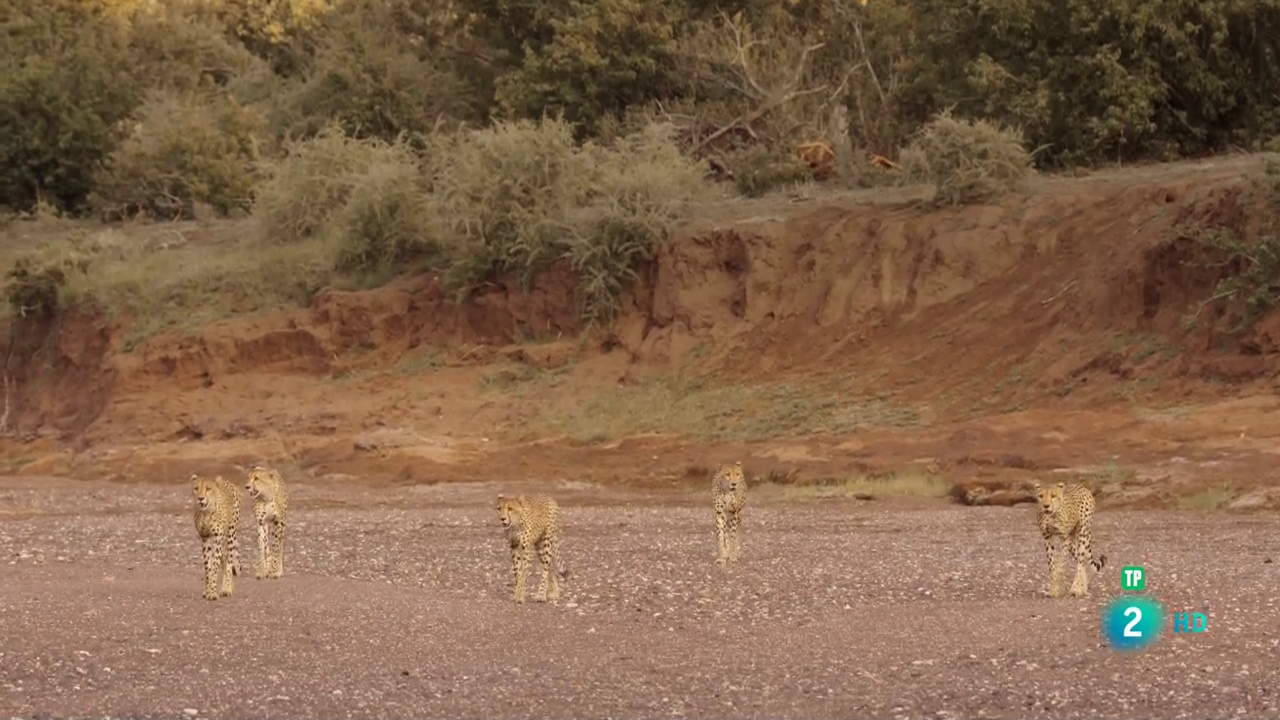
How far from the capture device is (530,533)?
1678 centimetres

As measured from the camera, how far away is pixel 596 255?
36312 mm

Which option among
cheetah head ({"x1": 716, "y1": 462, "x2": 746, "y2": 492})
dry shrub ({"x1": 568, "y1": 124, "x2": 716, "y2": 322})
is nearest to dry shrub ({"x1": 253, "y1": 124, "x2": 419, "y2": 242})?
dry shrub ({"x1": 568, "y1": 124, "x2": 716, "y2": 322})

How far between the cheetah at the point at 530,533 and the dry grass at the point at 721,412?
12756 mm

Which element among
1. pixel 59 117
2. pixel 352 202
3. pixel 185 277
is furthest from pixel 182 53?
pixel 352 202

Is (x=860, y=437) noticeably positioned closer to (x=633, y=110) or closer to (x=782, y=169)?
(x=782, y=169)

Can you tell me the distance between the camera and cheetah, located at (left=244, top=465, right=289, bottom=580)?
61.4 feet

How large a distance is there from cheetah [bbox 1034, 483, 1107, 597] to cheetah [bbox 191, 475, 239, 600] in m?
6.86

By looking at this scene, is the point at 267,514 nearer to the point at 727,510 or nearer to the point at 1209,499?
the point at 727,510

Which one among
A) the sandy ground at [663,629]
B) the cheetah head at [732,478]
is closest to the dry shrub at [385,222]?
the sandy ground at [663,629]

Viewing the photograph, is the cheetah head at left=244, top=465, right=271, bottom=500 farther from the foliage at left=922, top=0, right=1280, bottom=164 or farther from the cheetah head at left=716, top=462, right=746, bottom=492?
the foliage at left=922, top=0, right=1280, bottom=164

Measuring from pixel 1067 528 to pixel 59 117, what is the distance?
41961mm

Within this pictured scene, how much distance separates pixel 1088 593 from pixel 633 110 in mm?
29632

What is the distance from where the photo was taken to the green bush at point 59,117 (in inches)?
2057

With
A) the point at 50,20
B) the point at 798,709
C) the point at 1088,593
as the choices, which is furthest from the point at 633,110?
the point at 798,709
